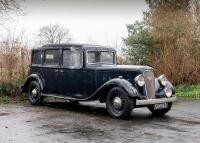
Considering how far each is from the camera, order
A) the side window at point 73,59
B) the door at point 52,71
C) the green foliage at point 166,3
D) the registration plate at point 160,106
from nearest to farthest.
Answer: the registration plate at point 160,106 → the side window at point 73,59 → the door at point 52,71 → the green foliage at point 166,3

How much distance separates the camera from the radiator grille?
36.9 ft

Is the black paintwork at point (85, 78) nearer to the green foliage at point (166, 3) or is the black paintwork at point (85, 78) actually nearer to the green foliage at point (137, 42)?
the green foliage at point (137, 42)

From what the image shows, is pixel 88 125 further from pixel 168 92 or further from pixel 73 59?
pixel 73 59

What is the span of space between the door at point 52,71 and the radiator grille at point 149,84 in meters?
3.02

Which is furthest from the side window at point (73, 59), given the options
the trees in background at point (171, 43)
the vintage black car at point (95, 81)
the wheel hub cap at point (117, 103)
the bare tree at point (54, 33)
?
the bare tree at point (54, 33)

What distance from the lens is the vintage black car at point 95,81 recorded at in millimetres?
11094

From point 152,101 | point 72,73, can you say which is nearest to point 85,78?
point 72,73

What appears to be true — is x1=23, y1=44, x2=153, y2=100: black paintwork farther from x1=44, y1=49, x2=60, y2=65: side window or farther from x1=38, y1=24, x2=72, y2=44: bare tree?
x1=38, y1=24, x2=72, y2=44: bare tree

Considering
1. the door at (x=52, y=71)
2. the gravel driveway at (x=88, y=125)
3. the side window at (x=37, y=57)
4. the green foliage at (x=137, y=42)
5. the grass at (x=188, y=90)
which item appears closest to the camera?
the gravel driveway at (x=88, y=125)

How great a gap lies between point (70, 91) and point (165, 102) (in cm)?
286

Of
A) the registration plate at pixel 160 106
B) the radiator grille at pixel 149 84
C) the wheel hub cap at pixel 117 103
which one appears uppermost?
the radiator grille at pixel 149 84

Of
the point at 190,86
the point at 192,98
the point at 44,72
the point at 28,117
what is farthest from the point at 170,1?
the point at 28,117

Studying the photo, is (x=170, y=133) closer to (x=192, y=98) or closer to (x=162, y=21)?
(x=192, y=98)

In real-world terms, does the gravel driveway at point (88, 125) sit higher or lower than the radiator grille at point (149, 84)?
lower
